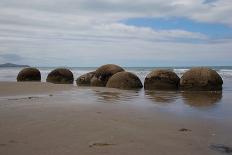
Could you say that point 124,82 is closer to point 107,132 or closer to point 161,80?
point 161,80

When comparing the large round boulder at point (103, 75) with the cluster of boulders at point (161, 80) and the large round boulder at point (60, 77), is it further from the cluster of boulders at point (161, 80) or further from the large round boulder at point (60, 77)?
the large round boulder at point (60, 77)

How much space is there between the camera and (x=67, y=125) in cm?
579

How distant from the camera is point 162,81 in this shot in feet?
51.5

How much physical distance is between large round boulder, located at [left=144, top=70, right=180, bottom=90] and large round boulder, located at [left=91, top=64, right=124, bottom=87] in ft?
8.71

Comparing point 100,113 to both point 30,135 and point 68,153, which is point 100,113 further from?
point 68,153

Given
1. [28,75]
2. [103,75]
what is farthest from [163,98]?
[28,75]

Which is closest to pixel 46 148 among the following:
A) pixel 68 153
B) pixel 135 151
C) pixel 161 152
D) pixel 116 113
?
pixel 68 153

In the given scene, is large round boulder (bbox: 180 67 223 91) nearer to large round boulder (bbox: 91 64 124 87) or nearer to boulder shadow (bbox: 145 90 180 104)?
boulder shadow (bbox: 145 90 180 104)

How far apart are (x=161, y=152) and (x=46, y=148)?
53.2 inches

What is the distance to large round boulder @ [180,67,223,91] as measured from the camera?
14953 millimetres

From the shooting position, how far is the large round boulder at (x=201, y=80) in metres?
15.0

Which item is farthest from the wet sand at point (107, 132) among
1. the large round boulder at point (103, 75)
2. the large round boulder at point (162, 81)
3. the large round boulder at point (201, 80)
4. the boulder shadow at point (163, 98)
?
the large round boulder at point (103, 75)

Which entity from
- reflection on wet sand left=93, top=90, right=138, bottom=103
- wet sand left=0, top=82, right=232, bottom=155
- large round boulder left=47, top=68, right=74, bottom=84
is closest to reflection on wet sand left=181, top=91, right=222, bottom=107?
reflection on wet sand left=93, top=90, right=138, bottom=103

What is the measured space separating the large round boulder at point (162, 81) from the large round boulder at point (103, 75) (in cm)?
266
